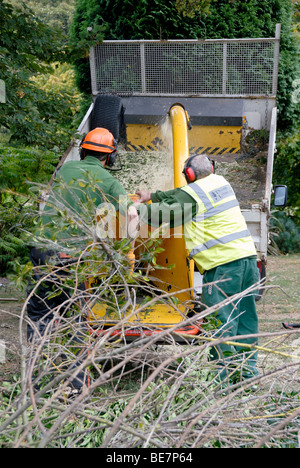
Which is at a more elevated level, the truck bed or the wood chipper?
the wood chipper

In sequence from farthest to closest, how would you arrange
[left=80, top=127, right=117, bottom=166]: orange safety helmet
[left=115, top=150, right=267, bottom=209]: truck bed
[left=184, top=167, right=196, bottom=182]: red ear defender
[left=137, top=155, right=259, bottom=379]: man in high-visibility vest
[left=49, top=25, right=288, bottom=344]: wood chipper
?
1. [left=49, top=25, right=288, bottom=344]: wood chipper
2. [left=115, top=150, right=267, bottom=209]: truck bed
3. [left=80, top=127, right=117, bottom=166]: orange safety helmet
4. [left=184, top=167, right=196, bottom=182]: red ear defender
5. [left=137, top=155, right=259, bottom=379]: man in high-visibility vest

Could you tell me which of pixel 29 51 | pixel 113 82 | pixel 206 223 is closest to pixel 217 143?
pixel 113 82

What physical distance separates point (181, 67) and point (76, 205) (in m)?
4.74

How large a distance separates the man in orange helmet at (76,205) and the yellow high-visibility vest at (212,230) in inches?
24.2

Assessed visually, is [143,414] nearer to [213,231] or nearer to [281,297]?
[213,231]

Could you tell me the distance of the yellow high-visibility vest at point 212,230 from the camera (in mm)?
4535

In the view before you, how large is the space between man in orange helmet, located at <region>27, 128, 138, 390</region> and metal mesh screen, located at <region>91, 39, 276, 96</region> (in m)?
3.70

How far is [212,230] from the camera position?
4570mm

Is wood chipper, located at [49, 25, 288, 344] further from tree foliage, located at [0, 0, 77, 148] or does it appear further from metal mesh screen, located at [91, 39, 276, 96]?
tree foliage, located at [0, 0, 77, 148]

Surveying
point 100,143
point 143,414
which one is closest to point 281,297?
point 100,143

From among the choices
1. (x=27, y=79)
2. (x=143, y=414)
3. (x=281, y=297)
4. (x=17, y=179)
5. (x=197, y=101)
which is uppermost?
(x=27, y=79)

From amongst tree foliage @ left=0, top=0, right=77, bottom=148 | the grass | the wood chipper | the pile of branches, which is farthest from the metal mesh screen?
the pile of branches

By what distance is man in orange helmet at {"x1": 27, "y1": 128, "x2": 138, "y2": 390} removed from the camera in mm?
3523

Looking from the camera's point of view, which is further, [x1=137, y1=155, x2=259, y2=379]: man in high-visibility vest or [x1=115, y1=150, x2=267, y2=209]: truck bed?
[x1=115, y1=150, x2=267, y2=209]: truck bed
